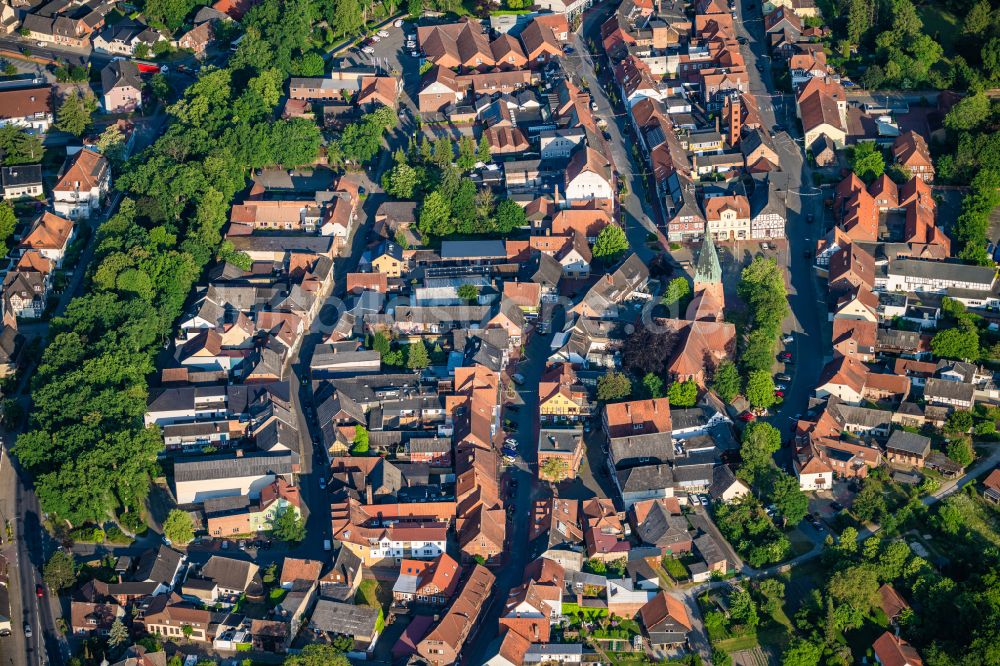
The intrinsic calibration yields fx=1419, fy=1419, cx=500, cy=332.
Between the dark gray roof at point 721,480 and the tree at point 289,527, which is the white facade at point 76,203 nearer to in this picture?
the tree at point 289,527

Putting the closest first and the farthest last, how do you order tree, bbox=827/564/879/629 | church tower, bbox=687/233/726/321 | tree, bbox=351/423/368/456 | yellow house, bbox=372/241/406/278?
1. tree, bbox=827/564/879/629
2. tree, bbox=351/423/368/456
3. church tower, bbox=687/233/726/321
4. yellow house, bbox=372/241/406/278

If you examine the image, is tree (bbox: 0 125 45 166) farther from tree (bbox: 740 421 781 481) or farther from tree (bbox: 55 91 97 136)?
tree (bbox: 740 421 781 481)

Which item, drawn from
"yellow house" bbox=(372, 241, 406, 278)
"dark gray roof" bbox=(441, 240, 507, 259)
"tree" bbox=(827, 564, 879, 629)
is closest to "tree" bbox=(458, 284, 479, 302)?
"dark gray roof" bbox=(441, 240, 507, 259)

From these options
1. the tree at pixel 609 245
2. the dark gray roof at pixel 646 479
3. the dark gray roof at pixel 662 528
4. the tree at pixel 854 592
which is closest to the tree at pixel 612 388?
the dark gray roof at pixel 646 479

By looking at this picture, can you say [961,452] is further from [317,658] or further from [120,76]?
[120,76]

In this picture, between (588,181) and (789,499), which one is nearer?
(789,499)

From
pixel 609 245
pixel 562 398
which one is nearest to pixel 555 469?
pixel 562 398
